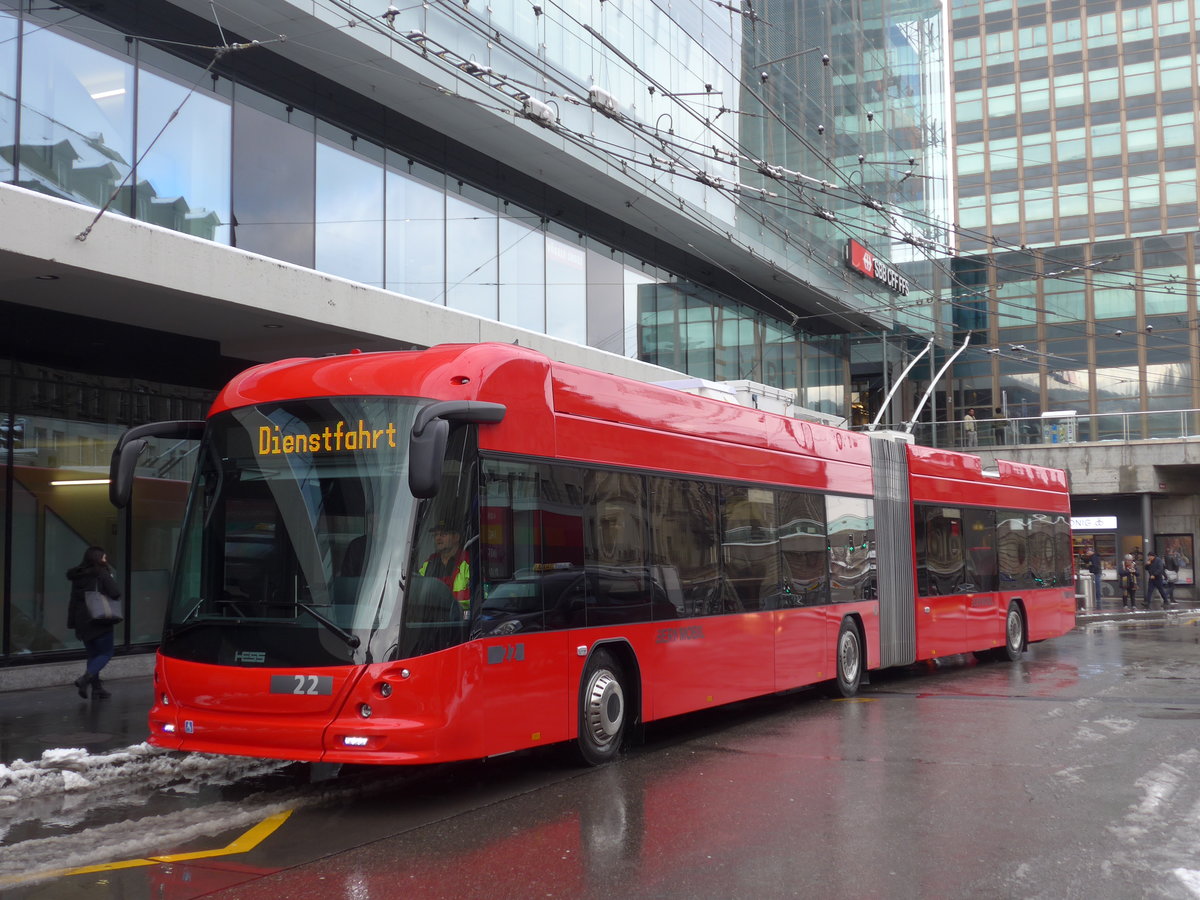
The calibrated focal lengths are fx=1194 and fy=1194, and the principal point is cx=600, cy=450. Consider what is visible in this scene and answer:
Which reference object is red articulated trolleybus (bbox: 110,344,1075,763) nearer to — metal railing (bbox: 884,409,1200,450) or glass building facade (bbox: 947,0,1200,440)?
metal railing (bbox: 884,409,1200,450)

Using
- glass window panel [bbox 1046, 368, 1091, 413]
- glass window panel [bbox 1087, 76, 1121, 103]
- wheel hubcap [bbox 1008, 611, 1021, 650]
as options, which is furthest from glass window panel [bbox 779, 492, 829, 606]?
glass window panel [bbox 1087, 76, 1121, 103]

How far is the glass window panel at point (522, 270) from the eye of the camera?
22.0 meters

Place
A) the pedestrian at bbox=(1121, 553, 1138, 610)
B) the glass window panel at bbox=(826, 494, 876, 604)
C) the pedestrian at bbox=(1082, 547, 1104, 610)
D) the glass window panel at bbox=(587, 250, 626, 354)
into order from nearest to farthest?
1. the glass window panel at bbox=(826, 494, 876, 604)
2. the glass window panel at bbox=(587, 250, 626, 354)
3. the pedestrian at bbox=(1082, 547, 1104, 610)
4. the pedestrian at bbox=(1121, 553, 1138, 610)

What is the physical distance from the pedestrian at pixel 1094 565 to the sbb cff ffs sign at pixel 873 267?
10.6m

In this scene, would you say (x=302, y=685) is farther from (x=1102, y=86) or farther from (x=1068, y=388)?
(x=1102, y=86)

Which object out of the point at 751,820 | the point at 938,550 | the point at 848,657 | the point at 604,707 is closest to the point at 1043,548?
the point at 938,550

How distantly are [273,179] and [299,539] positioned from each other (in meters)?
10.4

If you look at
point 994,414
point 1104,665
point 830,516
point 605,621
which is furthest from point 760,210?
point 994,414

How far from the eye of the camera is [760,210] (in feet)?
96.6

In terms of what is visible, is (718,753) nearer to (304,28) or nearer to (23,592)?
(23,592)

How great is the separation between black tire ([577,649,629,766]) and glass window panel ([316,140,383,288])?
10072 mm

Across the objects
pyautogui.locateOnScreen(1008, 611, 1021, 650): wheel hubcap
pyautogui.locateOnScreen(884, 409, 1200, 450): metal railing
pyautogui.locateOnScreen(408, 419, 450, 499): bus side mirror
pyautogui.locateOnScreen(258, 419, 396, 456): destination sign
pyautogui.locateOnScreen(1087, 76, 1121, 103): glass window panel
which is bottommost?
pyautogui.locateOnScreen(1008, 611, 1021, 650): wheel hubcap

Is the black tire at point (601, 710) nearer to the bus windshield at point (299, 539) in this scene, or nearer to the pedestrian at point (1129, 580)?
the bus windshield at point (299, 539)

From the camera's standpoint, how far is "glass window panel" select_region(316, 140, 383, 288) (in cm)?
1767
